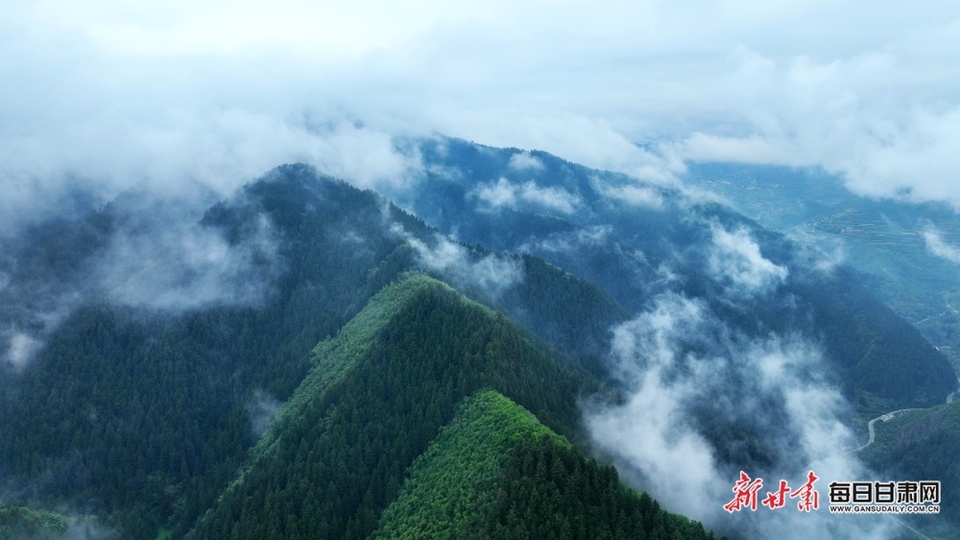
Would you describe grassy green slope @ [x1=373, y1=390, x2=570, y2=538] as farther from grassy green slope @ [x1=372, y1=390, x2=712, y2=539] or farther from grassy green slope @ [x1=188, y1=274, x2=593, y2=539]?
grassy green slope @ [x1=188, y1=274, x2=593, y2=539]

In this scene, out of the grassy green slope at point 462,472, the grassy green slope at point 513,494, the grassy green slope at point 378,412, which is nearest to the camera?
the grassy green slope at point 513,494

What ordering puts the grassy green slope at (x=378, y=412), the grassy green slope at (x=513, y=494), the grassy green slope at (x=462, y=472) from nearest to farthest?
the grassy green slope at (x=513, y=494) → the grassy green slope at (x=462, y=472) → the grassy green slope at (x=378, y=412)

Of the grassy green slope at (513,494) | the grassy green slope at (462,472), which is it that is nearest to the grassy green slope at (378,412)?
Answer: the grassy green slope at (462,472)

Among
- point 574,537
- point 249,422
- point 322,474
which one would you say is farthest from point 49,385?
point 574,537

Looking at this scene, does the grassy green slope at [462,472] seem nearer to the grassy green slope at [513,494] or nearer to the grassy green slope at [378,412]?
the grassy green slope at [513,494]

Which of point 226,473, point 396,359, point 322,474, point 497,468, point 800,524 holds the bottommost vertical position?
point 800,524

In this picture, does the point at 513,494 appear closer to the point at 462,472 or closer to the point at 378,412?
the point at 462,472

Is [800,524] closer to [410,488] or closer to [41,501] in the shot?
[410,488]
